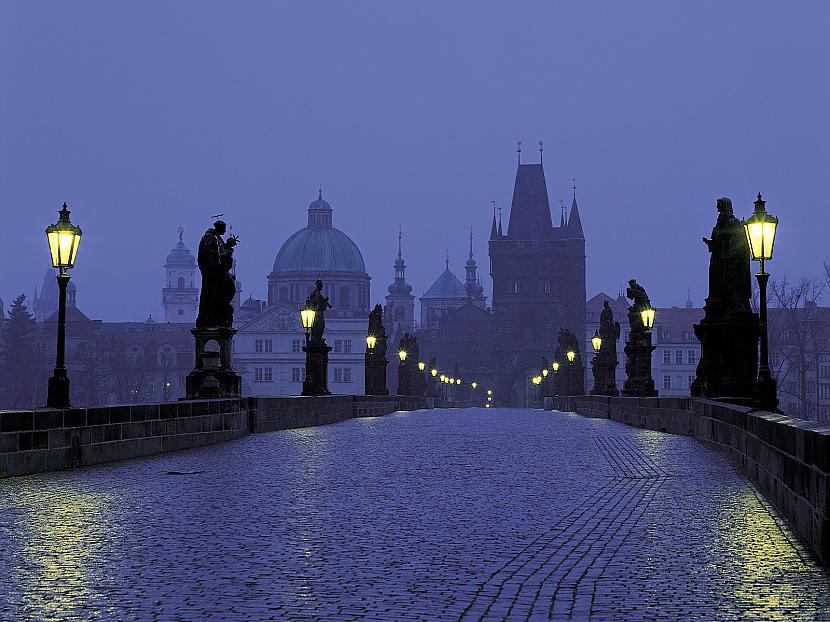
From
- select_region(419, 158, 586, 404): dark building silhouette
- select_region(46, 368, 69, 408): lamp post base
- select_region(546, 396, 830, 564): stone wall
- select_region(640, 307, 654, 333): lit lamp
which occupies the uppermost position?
select_region(419, 158, 586, 404): dark building silhouette

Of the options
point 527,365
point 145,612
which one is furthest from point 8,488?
point 527,365

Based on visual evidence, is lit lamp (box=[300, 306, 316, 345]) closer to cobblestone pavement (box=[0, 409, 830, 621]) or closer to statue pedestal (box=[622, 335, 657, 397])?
statue pedestal (box=[622, 335, 657, 397])

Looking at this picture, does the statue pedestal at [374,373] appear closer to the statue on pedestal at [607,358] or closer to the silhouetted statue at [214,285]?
the statue on pedestal at [607,358]

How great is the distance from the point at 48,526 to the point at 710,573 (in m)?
5.27

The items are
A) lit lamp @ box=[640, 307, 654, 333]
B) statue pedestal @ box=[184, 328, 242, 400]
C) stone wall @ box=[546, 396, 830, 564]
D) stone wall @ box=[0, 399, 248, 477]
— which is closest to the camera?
stone wall @ box=[546, 396, 830, 564]

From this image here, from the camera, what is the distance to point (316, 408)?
117 ft

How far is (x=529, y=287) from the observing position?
583ft

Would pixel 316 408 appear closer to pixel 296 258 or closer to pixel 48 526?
pixel 48 526

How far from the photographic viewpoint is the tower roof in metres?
175

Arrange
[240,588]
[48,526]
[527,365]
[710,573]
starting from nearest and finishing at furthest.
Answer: [240,588] < [710,573] < [48,526] < [527,365]

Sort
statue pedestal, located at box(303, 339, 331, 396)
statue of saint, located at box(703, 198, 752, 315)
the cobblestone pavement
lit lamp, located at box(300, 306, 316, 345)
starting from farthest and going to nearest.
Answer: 1. statue pedestal, located at box(303, 339, 331, 396)
2. lit lamp, located at box(300, 306, 316, 345)
3. statue of saint, located at box(703, 198, 752, 315)
4. the cobblestone pavement

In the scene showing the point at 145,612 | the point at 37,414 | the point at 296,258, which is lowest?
the point at 145,612

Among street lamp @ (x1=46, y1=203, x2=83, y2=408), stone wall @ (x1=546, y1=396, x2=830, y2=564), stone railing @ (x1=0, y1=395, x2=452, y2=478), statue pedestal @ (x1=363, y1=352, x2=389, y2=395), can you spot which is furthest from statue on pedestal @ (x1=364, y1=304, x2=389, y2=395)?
street lamp @ (x1=46, y1=203, x2=83, y2=408)

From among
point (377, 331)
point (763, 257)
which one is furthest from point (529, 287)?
point (763, 257)
